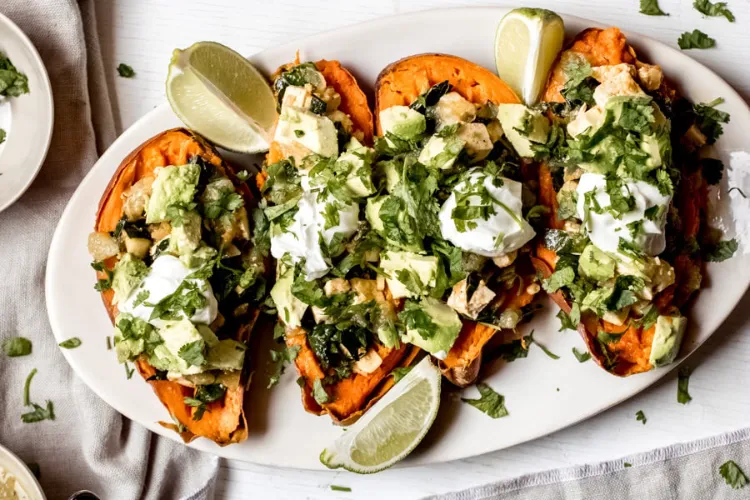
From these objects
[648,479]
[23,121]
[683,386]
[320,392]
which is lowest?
[648,479]

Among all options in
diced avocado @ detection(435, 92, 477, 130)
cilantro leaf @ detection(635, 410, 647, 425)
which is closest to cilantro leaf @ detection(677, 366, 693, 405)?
cilantro leaf @ detection(635, 410, 647, 425)

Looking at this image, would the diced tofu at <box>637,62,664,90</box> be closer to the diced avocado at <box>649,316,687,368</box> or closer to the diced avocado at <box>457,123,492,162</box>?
the diced avocado at <box>457,123,492,162</box>

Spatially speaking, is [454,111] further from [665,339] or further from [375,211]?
[665,339]

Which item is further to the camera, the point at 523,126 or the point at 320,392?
the point at 320,392

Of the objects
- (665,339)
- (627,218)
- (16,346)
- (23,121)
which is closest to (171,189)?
(23,121)

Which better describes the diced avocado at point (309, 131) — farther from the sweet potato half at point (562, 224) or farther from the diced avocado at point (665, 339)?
the diced avocado at point (665, 339)

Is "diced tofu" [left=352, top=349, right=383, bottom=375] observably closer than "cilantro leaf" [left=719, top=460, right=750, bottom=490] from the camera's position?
Yes

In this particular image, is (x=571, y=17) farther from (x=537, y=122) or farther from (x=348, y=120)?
(x=348, y=120)

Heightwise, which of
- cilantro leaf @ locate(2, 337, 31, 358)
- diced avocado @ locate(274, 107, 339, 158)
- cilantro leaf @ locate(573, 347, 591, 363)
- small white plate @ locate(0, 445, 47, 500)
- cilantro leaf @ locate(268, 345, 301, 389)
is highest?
diced avocado @ locate(274, 107, 339, 158)
